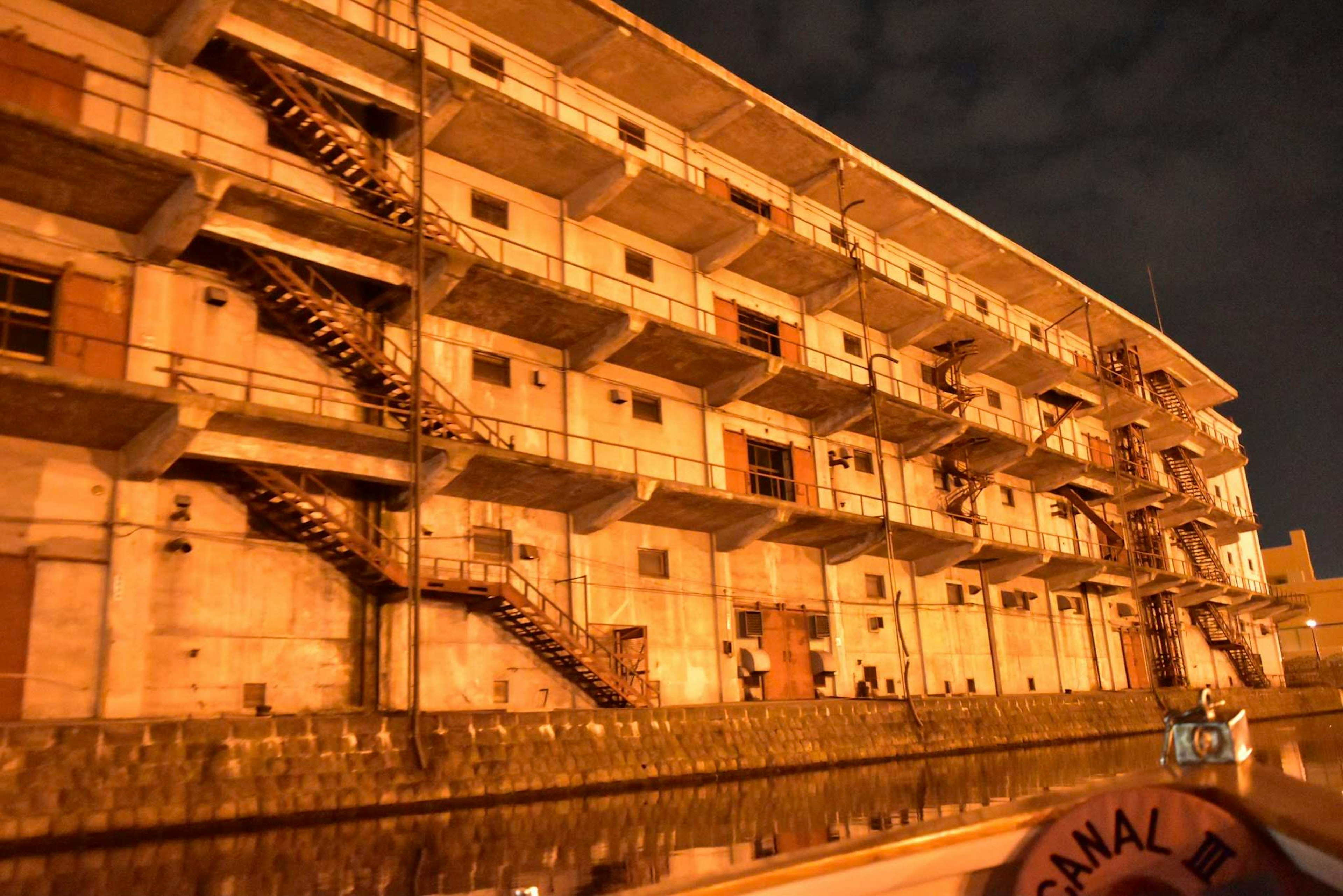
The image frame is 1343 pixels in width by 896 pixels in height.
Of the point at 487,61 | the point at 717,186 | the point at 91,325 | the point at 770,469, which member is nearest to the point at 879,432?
the point at 770,469

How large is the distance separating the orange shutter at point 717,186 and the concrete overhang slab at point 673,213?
1.79 m

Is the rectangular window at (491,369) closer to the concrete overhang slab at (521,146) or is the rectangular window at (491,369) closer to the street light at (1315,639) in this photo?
the concrete overhang slab at (521,146)

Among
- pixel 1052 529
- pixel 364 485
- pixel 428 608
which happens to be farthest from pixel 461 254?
pixel 1052 529

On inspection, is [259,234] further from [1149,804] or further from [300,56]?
[1149,804]

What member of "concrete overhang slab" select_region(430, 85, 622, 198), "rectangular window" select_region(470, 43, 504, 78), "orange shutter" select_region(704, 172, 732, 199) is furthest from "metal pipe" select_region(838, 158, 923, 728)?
"rectangular window" select_region(470, 43, 504, 78)

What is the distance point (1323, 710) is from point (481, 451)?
49.5 meters

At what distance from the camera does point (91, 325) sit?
16.3 metres

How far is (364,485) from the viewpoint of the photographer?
19.1 meters

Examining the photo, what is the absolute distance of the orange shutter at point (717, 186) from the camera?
27812 millimetres

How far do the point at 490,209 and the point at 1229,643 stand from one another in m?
41.4

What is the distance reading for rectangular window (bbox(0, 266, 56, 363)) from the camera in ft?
51.2

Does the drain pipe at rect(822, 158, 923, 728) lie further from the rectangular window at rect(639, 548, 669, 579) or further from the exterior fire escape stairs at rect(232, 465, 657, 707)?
the exterior fire escape stairs at rect(232, 465, 657, 707)

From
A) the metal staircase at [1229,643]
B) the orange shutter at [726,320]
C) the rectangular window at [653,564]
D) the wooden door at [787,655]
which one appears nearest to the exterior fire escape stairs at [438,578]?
the rectangular window at [653,564]

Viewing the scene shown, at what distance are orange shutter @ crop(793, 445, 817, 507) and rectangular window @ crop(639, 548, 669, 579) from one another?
5184mm
